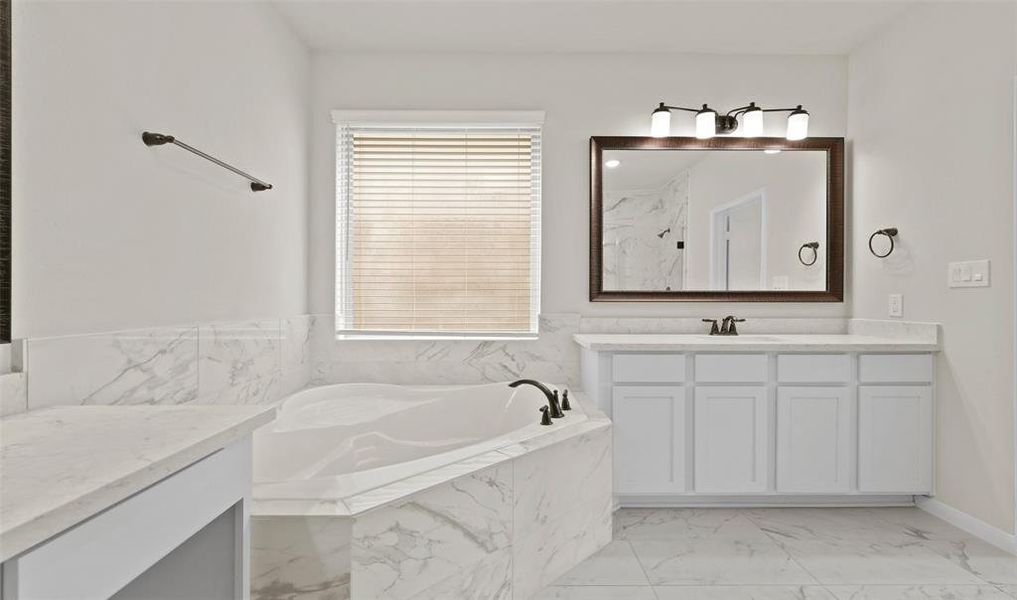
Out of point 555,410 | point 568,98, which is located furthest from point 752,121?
point 555,410

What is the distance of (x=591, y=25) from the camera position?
283 centimetres

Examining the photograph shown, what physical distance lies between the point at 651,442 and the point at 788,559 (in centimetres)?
69

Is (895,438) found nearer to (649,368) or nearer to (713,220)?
(649,368)

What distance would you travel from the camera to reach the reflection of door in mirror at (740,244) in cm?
310

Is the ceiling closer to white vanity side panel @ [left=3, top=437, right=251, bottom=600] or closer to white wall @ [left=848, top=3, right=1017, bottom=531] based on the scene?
white wall @ [left=848, top=3, right=1017, bottom=531]

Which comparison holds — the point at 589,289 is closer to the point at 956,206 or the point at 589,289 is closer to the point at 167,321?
the point at 956,206

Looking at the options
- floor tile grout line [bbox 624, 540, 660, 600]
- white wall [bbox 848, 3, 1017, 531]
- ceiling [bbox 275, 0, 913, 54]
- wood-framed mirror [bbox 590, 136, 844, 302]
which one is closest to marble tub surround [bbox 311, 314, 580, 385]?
wood-framed mirror [bbox 590, 136, 844, 302]

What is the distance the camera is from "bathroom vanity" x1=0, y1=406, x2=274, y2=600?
0.60 m

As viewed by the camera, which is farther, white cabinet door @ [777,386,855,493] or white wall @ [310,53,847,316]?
white wall @ [310,53,847,316]

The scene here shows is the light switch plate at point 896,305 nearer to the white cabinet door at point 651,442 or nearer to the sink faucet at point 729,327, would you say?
the sink faucet at point 729,327

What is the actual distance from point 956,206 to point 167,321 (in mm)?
3156

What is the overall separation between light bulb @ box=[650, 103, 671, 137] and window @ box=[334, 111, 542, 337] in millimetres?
646

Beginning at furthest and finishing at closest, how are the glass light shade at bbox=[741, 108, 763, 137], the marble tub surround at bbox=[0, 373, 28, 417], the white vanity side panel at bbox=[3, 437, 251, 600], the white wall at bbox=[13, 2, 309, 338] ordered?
the glass light shade at bbox=[741, 108, 763, 137], the white wall at bbox=[13, 2, 309, 338], the marble tub surround at bbox=[0, 373, 28, 417], the white vanity side panel at bbox=[3, 437, 251, 600]

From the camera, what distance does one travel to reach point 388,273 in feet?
10.4
